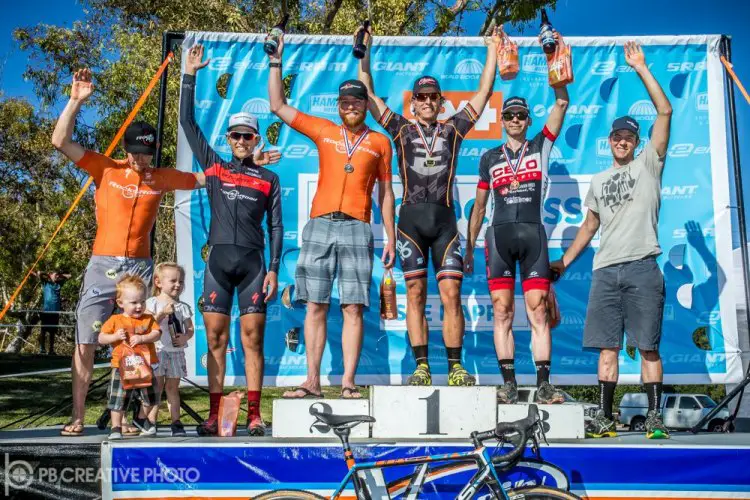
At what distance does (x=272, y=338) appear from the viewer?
20.3ft

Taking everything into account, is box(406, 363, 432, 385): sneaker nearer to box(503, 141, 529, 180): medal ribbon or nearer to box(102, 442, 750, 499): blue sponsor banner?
box(102, 442, 750, 499): blue sponsor banner

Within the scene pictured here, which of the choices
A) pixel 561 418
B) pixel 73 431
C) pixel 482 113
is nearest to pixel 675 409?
pixel 482 113

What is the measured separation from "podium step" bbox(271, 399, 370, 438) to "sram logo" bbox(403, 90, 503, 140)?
315 cm

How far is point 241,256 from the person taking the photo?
4.89 metres

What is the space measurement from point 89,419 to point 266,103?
559 centimetres

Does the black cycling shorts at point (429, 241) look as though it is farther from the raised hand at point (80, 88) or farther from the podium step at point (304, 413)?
the raised hand at point (80, 88)

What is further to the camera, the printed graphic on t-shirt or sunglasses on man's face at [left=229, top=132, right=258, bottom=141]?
sunglasses on man's face at [left=229, top=132, right=258, bottom=141]

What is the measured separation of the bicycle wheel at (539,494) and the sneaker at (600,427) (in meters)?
0.94

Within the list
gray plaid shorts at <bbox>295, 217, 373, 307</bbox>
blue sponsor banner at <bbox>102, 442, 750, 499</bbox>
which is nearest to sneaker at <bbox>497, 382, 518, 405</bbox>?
blue sponsor banner at <bbox>102, 442, 750, 499</bbox>

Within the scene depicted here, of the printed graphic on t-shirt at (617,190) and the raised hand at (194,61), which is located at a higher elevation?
the raised hand at (194,61)

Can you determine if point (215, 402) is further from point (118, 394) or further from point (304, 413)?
point (304, 413)

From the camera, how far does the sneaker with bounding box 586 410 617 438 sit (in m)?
4.40

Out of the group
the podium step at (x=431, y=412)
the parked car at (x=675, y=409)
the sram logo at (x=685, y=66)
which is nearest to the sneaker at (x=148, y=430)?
the podium step at (x=431, y=412)

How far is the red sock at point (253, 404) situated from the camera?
4.61 meters
